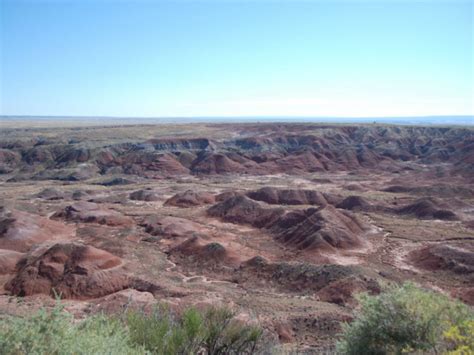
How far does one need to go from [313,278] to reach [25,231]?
2571cm

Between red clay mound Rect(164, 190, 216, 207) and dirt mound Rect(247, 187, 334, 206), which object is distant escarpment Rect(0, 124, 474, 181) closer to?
red clay mound Rect(164, 190, 216, 207)

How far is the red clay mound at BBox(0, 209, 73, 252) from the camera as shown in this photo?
108 ft

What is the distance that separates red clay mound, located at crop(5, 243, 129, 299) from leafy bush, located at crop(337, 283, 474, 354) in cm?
1794

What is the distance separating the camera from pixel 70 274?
24.9 m

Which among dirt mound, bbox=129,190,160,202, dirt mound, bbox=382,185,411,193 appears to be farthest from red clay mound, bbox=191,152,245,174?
dirt mound, bbox=382,185,411,193

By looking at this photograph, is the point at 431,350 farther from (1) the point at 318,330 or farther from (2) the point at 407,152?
(2) the point at 407,152

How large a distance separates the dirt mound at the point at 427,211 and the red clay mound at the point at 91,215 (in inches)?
1299

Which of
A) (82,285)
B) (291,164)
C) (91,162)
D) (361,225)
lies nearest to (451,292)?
(361,225)

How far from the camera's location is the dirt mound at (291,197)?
51519 mm

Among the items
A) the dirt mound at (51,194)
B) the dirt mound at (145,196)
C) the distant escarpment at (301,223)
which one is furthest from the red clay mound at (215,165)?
the distant escarpment at (301,223)

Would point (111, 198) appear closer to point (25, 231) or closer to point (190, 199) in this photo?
point (190, 199)

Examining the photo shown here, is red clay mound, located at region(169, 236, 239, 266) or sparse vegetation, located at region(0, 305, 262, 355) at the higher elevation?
sparse vegetation, located at region(0, 305, 262, 355)

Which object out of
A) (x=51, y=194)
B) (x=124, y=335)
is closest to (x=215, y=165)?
(x=51, y=194)

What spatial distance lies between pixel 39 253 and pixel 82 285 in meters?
7.73
